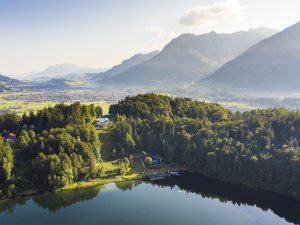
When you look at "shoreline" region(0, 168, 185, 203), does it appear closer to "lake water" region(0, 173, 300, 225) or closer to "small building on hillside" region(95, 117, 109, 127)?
"lake water" region(0, 173, 300, 225)

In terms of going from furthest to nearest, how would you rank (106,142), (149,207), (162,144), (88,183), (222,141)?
(106,142), (162,144), (222,141), (88,183), (149,207)

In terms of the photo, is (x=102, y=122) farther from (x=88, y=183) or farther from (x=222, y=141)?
(x=222, y=141)

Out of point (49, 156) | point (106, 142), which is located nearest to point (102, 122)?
point (106, 142)

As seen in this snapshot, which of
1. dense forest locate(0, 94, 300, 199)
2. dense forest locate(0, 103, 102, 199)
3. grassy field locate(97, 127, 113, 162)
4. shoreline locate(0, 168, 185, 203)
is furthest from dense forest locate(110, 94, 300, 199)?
dense forest locate(0, 103, 102, 199)

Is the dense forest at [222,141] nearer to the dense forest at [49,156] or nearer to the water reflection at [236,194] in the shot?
the water reflection at [236,194]

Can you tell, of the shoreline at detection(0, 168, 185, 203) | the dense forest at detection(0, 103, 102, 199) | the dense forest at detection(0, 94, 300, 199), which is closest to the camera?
the shoreline at detection(0, 168, 185, 203)

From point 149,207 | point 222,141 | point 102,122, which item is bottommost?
point 149,207
